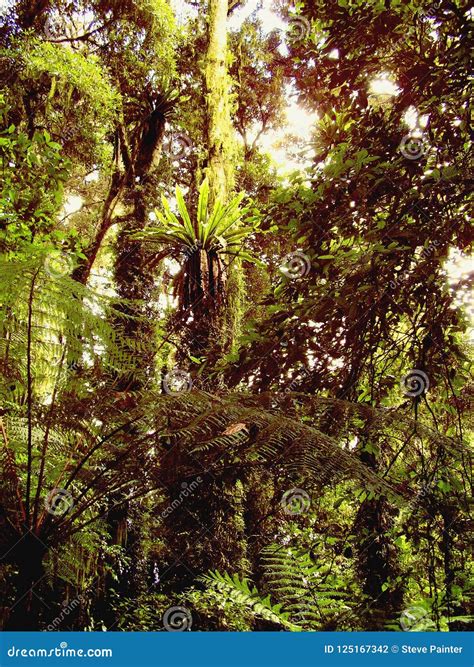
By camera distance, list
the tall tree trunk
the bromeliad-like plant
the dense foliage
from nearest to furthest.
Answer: the dense foliage → the bromeliad-like plant → the tall tree trunk

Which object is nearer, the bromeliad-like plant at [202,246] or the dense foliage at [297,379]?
the dense foliage at [297,379]

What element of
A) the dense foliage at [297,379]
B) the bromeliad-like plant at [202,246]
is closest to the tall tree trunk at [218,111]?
the bromeliad-like plant at [202,246]

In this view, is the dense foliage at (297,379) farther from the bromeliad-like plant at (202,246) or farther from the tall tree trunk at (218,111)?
the tall tree trunk at (218,111)

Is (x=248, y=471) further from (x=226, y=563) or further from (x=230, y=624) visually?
(x=230, y=624)

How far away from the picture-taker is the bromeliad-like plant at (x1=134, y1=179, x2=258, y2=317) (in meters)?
3.71

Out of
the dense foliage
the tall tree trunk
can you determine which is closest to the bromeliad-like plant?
the dense foliage

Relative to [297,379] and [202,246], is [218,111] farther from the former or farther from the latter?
[297,379]

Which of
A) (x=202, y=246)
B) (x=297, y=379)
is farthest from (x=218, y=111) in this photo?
(x=297, y=379)

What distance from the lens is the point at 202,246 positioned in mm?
3795

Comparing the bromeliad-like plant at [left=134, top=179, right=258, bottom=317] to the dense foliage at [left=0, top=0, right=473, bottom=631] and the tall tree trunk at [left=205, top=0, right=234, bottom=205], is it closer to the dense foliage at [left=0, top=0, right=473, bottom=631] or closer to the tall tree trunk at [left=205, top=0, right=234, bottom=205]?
the dense foliage at [left=0, top=0, right=473, bottom=631]

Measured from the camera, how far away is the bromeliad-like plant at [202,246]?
371cm

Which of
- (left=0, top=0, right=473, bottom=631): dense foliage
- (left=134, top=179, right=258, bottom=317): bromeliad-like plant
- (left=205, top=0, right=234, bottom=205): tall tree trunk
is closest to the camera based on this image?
(left=0, top=0, right=473, bottom=631): dense foliage
